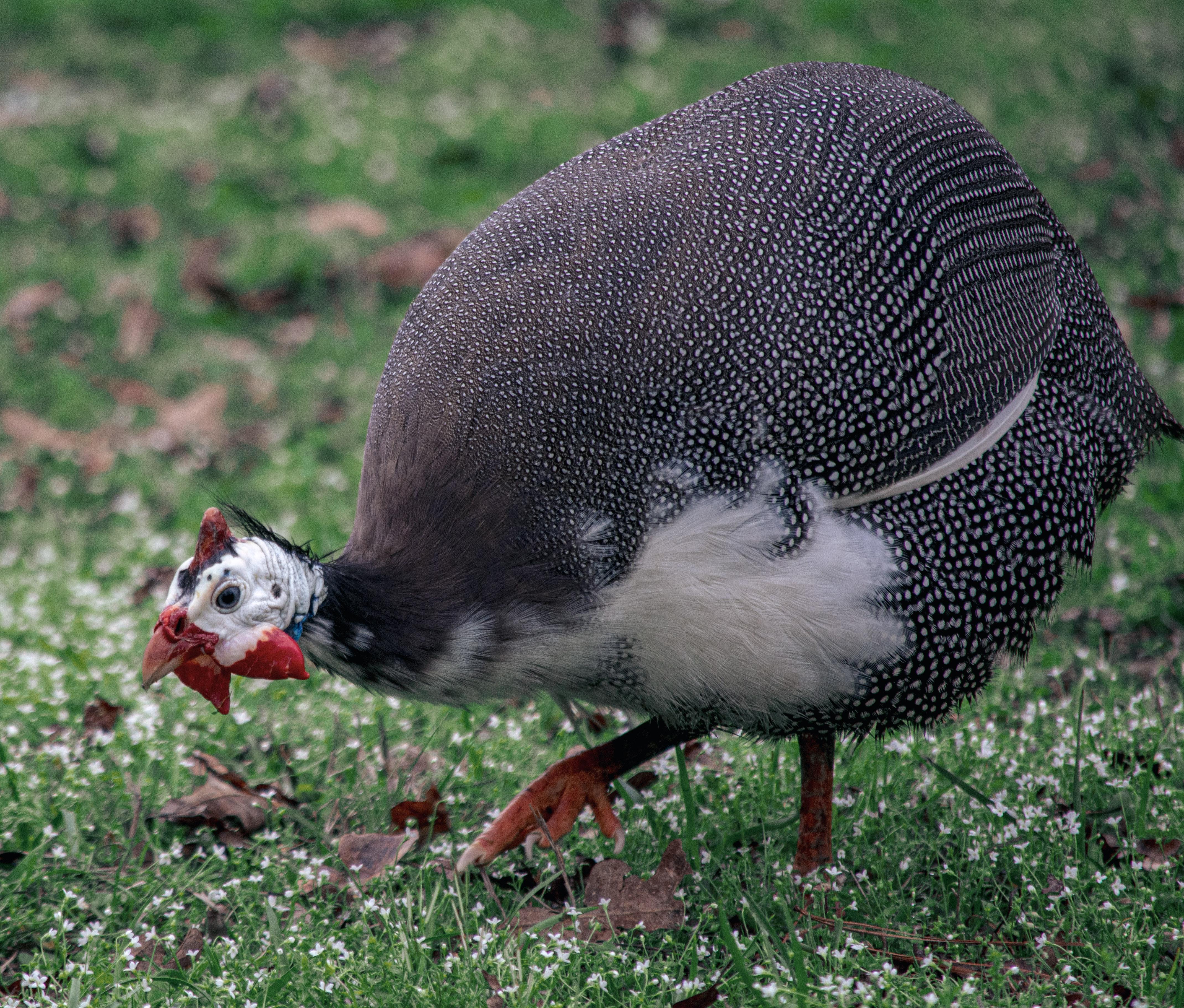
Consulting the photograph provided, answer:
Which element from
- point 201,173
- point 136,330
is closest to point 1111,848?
point 136,330

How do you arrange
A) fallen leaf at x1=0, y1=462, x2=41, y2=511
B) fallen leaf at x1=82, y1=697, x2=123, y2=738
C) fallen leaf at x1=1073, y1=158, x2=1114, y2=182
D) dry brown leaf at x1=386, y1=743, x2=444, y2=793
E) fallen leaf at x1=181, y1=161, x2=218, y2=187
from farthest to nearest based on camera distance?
fallen leaf at x1=181, y1=161, x2=218, y2=187 < fallen leaf at x1=1073, y1=158, x2=1114, y2=182 < fallen leaf at x1=0, y1=462, x2=41, y2=511 < fallen leaf at x1=82, y1=697, x2=123, y2=738 < dry brown leaf at x1=386, y1=743, x2=444, y2=793

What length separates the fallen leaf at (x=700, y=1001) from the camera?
225 cm

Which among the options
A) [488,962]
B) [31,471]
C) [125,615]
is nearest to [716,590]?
[488,962]

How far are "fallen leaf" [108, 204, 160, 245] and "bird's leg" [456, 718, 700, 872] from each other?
3.87 m

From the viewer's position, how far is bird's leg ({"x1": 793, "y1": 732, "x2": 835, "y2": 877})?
8.93 feet

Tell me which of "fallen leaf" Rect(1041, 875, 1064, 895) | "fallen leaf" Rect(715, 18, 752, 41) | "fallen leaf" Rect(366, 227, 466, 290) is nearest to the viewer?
"fallen leaf" Rect(1041, 875, 1064, 895)

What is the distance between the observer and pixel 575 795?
2.83 metres

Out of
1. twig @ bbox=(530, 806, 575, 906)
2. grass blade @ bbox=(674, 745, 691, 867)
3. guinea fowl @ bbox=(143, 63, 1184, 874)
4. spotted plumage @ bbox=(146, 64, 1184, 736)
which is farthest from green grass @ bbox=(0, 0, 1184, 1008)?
spotted plumage @ bbox=(146, 64, 1184, 736)

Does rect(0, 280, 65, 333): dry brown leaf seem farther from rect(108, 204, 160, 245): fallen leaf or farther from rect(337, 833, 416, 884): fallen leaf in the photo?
rect(337, 833, 416, 884): fallen leaf

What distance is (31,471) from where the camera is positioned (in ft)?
15.7

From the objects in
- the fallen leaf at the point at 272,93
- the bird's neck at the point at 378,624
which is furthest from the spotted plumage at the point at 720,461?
the fallen leaf at the point at 272,93

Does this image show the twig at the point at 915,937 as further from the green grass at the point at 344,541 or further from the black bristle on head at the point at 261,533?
the black bristle on head at the point at 261,533

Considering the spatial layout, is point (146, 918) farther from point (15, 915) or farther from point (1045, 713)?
point (1045, 713)

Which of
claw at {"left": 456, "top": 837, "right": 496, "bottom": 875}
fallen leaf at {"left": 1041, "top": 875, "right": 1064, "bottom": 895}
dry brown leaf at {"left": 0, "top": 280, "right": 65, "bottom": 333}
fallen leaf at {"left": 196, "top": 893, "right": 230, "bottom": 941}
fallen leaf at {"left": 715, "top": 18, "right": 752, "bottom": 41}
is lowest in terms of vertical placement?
fallen leaf at {"left": 1041, "top": 875, "right": 1064, "bottom": 895}
